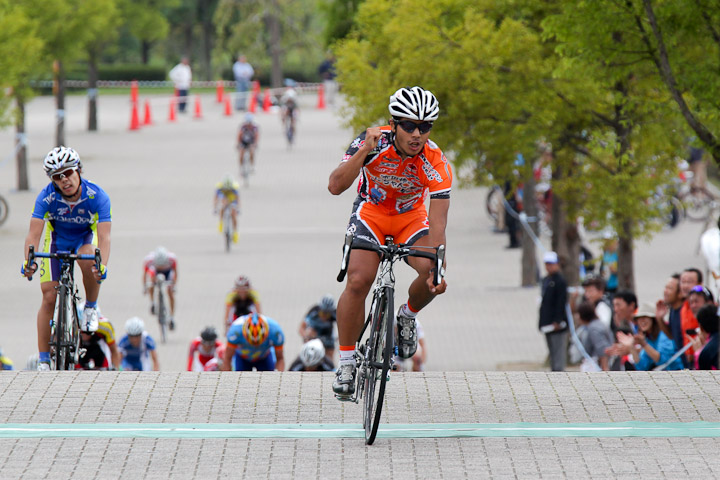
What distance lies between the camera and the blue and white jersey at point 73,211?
9391mm

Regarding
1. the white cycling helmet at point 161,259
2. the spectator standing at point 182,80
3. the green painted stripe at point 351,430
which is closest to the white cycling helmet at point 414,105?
the green painted stripe at point 351,430

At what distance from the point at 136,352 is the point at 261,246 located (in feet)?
44.2

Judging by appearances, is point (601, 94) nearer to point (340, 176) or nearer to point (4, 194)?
point (340, 176)

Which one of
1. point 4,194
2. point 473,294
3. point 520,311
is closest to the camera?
point 520,311

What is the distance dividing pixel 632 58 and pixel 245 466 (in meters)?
5.76

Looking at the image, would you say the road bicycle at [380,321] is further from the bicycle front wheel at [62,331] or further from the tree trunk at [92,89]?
the tree trunk at [92,89]

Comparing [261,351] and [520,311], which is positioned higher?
[261,351]

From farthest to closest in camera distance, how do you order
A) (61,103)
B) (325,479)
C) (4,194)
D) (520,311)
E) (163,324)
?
(61,103)
(4,194)
(520,311)
(163,324)
(325,479)

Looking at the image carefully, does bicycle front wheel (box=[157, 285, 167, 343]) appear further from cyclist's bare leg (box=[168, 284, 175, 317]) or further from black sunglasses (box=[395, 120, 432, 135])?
black sunglasses (box=[395, 120, 432, 135])

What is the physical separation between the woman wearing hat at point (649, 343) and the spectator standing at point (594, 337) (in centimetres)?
175

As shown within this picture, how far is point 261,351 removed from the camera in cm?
1198

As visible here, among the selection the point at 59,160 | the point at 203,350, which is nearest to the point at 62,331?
the point at 59,160

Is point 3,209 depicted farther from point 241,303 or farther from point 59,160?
point 59,160

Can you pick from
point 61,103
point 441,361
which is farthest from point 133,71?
point 441,361
